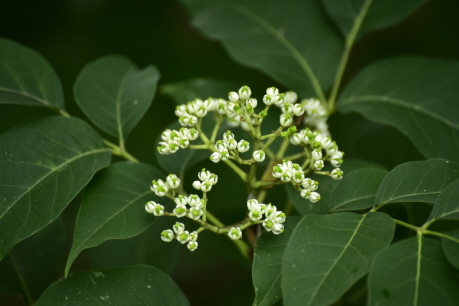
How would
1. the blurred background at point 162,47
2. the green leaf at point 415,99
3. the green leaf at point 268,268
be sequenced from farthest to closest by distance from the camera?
1. the blurred background at point 162,47
2. the green leaf at point 415,99
3. the green leaf at point 268,268

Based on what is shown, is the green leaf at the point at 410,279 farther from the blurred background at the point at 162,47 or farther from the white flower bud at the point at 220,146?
the blurred background at the point at 162,47

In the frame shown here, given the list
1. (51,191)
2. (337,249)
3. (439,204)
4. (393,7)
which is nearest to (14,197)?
(51,191)

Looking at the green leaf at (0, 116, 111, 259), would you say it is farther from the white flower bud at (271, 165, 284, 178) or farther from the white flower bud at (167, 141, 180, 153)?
the white flower bud at (271, 165, 284, 178)

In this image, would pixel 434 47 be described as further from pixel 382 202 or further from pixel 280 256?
pixel 280 256

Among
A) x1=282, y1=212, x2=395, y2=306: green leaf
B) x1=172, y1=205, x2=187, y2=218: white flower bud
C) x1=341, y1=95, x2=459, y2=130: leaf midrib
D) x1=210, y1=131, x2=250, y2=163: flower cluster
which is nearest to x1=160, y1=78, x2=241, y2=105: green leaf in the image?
x1=341, y1=95, x2=459, y2=130: leaf midrib

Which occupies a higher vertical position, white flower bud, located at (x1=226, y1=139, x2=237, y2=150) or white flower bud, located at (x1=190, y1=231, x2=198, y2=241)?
white flower bud, located at (x1=226, y1=139, x2=237, y2=150)

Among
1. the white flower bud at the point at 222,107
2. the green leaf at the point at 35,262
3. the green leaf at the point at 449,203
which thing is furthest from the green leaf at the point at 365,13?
the green leaf at the point at 35,262

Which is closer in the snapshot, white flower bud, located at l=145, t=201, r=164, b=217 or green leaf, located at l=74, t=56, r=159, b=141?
white flower bud, located at l=145, t=201, r=164, b=217
